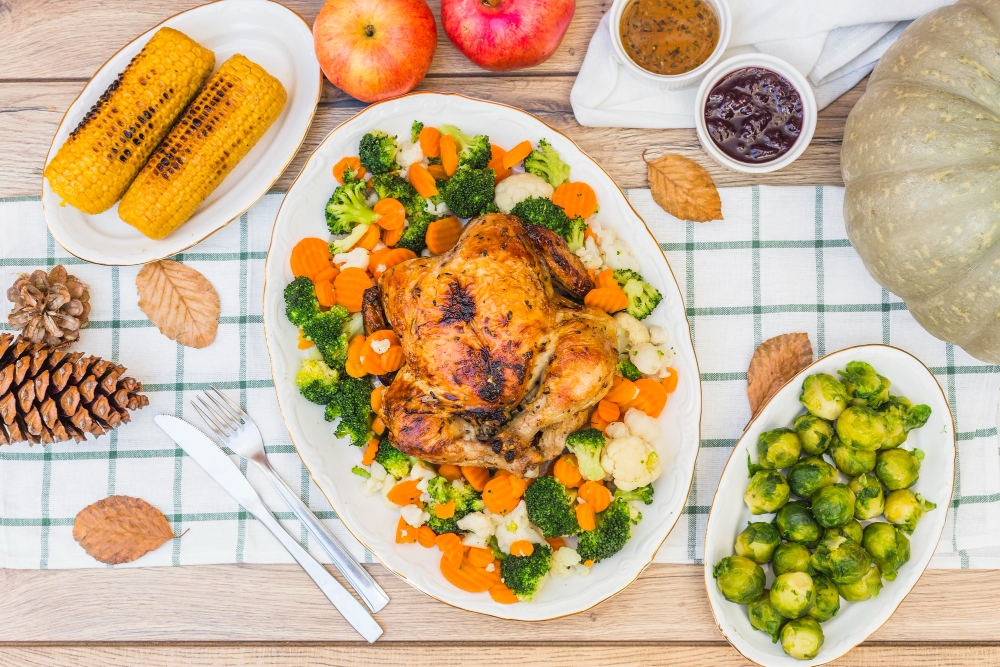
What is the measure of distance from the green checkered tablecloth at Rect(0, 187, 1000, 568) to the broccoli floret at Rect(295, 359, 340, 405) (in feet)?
1.08

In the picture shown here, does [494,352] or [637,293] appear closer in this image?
[494,352]

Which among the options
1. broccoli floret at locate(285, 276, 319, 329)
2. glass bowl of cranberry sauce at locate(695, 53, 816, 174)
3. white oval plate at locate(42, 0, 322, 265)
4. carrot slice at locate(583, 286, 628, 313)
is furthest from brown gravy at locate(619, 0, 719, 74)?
broccoli floret at locate(285, 276, 319, 329)

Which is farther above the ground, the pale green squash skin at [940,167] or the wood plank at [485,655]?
the pale green squash skin at [940,167]

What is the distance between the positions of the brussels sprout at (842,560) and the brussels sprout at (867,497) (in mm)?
144

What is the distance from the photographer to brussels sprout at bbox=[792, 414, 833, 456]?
3072mm

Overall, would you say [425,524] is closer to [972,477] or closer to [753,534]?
[753,534]

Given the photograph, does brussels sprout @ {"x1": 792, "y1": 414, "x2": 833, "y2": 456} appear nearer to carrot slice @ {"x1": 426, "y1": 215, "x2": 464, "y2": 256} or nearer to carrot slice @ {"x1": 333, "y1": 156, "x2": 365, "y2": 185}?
carrot slice @ {"x1": 426, "y1": 215, "x2": 464, "y2": 256}

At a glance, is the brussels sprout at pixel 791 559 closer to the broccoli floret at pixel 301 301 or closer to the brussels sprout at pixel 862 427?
the brussels sprout at pixel 862 427

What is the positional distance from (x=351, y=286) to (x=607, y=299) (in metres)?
1.10

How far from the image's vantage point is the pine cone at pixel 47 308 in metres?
3.22

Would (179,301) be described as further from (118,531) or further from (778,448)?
(778,448)

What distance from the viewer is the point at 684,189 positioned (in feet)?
10.7

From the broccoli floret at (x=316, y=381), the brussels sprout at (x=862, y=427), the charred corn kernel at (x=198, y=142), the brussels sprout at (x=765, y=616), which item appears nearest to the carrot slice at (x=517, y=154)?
the charred corn kernel at (x=198, y=142)

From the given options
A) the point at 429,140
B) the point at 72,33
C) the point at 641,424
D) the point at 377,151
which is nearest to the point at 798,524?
the point at 641,424
